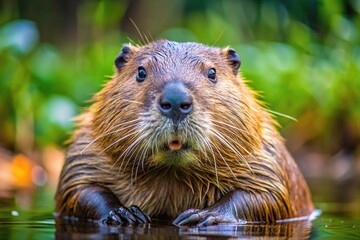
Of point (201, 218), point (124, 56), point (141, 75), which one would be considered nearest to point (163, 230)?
point (201, 218)

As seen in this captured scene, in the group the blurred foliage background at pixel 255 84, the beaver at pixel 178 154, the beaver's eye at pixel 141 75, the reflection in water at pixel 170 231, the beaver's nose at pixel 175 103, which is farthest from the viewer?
the blurred foliage background at pixel 255 84

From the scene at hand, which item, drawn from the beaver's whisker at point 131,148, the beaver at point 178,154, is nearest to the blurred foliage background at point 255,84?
the beaver at point 178,154

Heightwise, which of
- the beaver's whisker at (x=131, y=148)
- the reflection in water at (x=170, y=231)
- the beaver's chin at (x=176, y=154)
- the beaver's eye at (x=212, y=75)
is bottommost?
the reflection in water at (x=170, y=231)

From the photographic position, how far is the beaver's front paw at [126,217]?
440 centimetres

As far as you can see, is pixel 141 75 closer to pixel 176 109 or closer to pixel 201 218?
pixel 176 109

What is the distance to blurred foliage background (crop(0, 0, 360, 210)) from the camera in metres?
8.52

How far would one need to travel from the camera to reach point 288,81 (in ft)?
31.5

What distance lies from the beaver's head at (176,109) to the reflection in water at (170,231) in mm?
354

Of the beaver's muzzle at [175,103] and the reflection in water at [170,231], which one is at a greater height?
the beaver's muzzle at [175,103]

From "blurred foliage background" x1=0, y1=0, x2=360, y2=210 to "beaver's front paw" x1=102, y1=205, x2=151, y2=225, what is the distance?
2.65 m

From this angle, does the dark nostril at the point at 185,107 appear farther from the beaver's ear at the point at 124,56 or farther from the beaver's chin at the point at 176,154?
the beaver's ear at the point at 124,56

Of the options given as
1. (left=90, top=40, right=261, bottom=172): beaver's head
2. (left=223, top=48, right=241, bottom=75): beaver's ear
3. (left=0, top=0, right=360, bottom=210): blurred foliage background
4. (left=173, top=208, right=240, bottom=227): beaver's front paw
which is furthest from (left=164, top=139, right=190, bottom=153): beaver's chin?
(left=0, top=0, right=360, bottom=210): blurred foliage background

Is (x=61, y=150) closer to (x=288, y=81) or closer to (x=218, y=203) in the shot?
(x=288, y=81)

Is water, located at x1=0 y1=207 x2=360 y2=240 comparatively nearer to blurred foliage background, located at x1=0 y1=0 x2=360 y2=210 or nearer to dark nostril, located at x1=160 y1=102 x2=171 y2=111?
dark nostril, located at x1=160 y1=102 x2=171 y2=111
